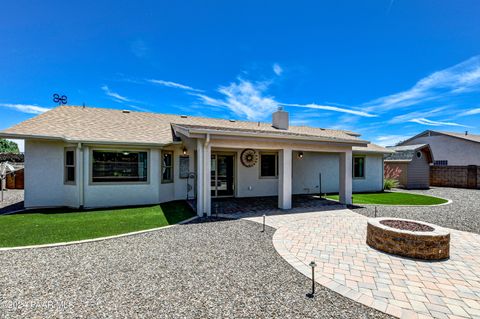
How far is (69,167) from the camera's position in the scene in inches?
374

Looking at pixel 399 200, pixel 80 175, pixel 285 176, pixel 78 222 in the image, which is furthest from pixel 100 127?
pixel 399 200

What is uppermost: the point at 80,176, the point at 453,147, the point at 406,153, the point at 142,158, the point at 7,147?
the point at 7,147

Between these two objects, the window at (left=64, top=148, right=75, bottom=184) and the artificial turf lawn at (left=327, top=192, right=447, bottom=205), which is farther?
the artificial turf lawn at (left=327, top=192, right=447, bottom=205)

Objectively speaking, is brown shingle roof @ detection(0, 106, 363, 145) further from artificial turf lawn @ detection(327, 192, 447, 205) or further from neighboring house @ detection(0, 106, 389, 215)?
artificial turf lawn @ detection(327, 192, 447, 205)

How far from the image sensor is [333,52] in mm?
12258

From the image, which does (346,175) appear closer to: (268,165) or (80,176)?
(268,165)

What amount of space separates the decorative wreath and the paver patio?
612cm

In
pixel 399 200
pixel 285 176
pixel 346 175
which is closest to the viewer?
pixel 285 176

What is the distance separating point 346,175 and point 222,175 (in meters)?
6.39

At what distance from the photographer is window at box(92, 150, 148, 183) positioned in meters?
9.46

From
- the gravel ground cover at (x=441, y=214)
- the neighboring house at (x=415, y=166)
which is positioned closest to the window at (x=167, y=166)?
the gravel ground cover at (x=441, y=214)

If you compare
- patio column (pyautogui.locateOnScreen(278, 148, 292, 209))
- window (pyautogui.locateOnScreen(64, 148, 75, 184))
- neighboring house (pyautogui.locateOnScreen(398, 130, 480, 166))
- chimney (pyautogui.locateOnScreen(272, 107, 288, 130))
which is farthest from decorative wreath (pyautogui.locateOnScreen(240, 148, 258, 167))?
neighboring house (pyautogui.locateOnScreen(398, 130, 480, 166))

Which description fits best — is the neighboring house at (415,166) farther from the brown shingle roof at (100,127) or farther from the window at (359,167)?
the brown shingle roof at (100,127)

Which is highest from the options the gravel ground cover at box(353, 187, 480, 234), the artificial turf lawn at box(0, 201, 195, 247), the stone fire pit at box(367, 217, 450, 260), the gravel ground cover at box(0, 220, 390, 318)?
the stone fire pit at box(367, 217, 450, 260)
